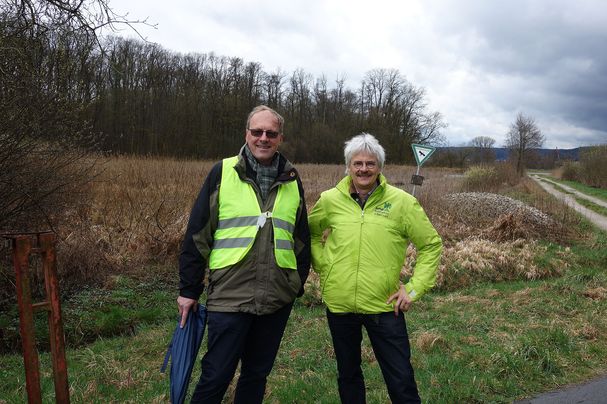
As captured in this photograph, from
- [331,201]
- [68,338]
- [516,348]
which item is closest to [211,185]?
[331,201]

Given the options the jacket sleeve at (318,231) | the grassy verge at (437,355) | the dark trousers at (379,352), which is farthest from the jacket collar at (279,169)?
the grassy verge at (437,355)

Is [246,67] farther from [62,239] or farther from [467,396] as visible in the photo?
[467,396]

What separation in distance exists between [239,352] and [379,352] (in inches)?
36.5

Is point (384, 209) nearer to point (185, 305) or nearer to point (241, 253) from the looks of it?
point (241, 253)

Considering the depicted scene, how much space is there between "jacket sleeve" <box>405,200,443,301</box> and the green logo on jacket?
0.13m

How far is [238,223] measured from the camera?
286cm

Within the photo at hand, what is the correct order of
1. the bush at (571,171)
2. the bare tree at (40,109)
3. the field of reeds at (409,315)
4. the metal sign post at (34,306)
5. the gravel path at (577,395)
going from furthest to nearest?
the bush at (571,171) < the bare tree at (40,109) < the field of reeds at (409,315) < the gravel path at (577,395) < the metal sign post at (34,306)

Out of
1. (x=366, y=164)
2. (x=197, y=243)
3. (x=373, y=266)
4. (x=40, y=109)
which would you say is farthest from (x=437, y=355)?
(x=40, y=109)

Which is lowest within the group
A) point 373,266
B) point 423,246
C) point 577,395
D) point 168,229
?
point 577,395

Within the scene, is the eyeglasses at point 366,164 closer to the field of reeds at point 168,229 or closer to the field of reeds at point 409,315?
the field of reeds at point 409,315

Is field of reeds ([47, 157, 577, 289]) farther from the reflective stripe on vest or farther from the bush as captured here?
the bush

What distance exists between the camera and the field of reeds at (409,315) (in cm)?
444

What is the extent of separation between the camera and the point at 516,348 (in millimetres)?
4988

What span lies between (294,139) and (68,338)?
1962 inches
